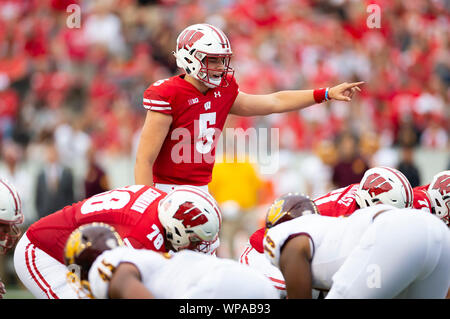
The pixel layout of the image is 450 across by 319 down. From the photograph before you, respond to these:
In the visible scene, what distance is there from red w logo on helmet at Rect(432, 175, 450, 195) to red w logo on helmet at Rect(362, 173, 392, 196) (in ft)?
1.94

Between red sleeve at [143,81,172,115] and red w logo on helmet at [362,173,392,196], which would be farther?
red sleeve at [143,81,172,115]

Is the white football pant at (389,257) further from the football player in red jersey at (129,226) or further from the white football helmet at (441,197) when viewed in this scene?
the white football helmet at (441,197)

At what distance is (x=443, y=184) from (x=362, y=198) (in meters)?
0.74

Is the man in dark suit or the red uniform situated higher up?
the red uniform

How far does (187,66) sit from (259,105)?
2.56 ft

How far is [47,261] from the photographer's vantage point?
5.14 meters

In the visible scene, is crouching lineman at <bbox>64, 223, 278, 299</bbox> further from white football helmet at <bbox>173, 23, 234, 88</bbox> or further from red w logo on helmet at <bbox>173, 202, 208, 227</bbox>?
white football helmet at <bbox>173, 23, 234, 88</bbox>

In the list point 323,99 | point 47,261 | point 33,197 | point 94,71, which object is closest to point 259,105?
point 323,99

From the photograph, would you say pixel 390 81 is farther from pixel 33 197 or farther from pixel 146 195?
pixel 146 195

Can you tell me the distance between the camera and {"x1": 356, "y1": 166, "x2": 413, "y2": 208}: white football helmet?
17.0 feet

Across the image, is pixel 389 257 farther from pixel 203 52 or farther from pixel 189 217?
pixel 203 52
